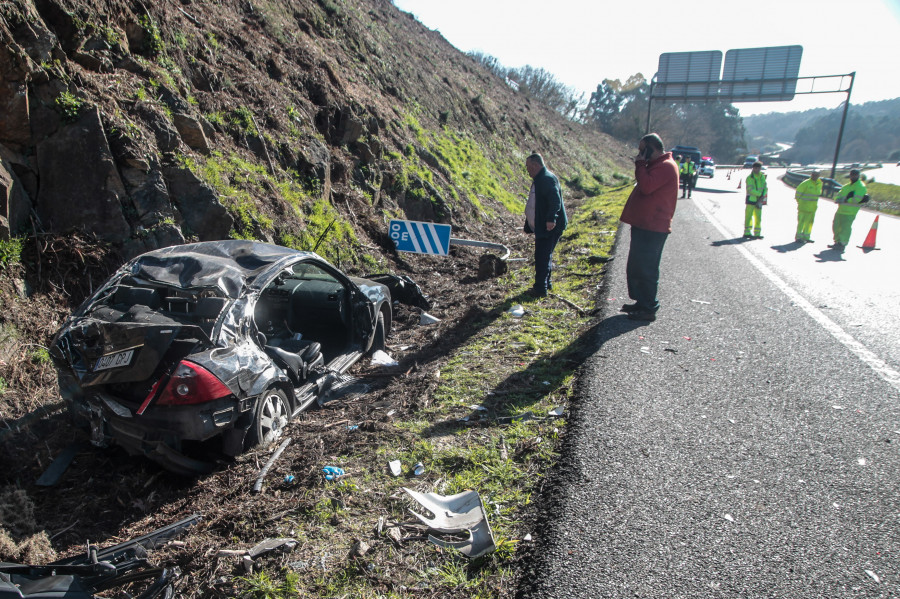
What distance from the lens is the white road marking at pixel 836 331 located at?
4839mm

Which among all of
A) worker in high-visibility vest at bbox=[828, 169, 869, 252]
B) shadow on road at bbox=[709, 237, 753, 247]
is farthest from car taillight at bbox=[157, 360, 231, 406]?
worker in high-visibility vest at bbox=[828, 169, 869, 252]

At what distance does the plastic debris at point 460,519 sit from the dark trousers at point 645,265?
14.0 feet

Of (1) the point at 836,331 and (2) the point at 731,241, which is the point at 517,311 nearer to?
(1) the point at 836,331

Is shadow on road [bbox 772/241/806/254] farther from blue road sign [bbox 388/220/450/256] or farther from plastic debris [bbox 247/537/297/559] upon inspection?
plastic debris [bbox 247/537/297/559]

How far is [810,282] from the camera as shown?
845 centimetres

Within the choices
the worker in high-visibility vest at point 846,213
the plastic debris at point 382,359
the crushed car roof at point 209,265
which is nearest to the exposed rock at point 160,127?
the crushed car roof at point 209,265

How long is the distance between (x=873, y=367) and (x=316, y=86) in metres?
10.3

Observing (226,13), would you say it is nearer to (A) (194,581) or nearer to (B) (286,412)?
(B) (286,412)

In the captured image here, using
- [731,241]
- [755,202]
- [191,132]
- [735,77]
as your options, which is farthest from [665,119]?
[191,132]

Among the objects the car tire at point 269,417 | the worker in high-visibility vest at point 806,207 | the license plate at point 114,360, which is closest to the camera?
the license plate at point 114,360

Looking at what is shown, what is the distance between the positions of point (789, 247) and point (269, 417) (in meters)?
11.9

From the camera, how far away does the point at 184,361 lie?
140 inches

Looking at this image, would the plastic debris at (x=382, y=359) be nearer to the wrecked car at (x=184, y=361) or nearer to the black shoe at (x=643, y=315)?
the wrecked car at (x=184, y=361)

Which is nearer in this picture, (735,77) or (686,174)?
(686,174)
